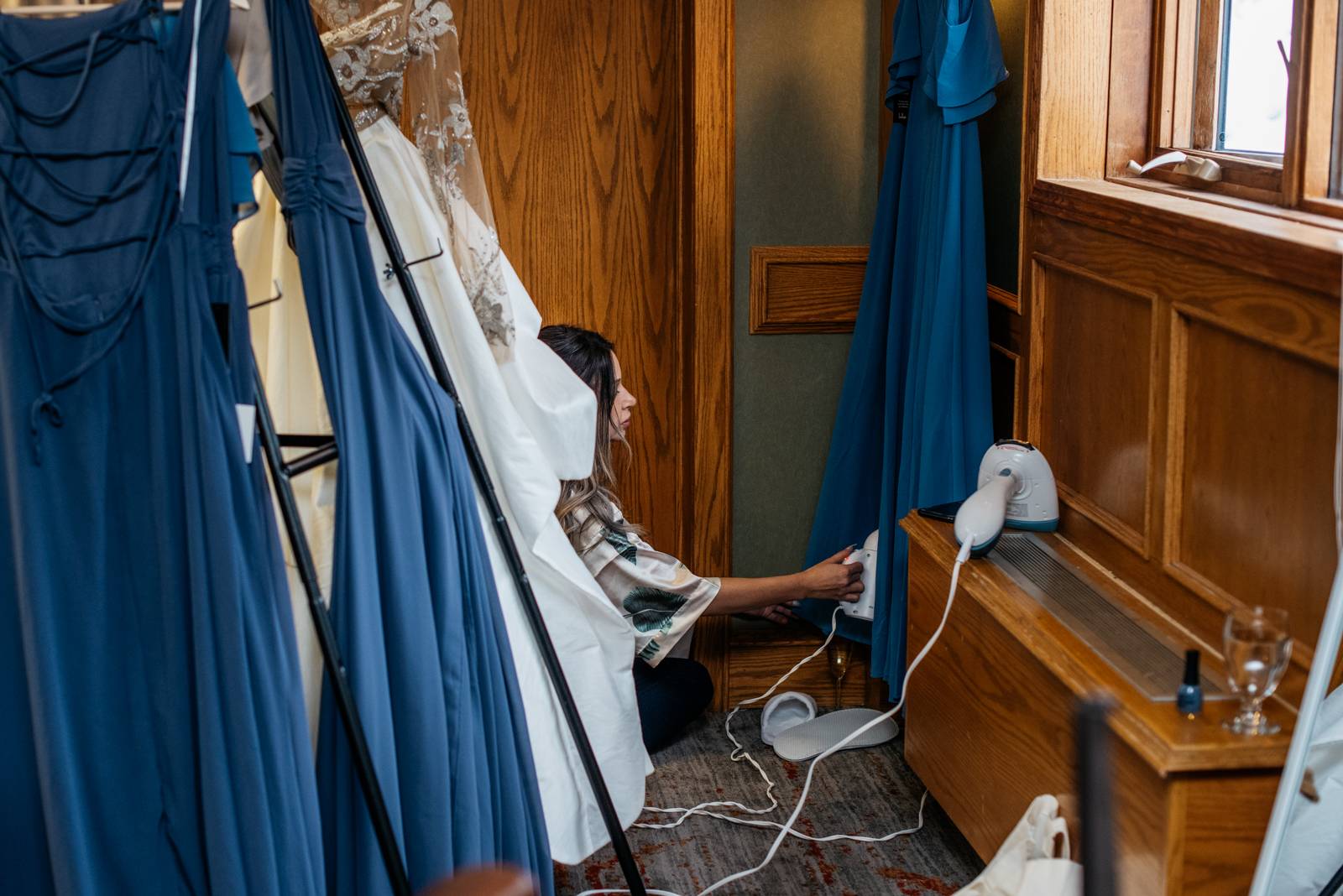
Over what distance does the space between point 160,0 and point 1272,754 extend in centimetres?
161

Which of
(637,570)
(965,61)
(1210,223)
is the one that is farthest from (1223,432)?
(637,570)

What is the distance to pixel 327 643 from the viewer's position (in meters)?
1.78

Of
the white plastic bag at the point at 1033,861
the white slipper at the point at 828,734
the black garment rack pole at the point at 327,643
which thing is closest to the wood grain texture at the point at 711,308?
the white slipper at the point at 828,734

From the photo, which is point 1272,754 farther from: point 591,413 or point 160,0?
point 160,0

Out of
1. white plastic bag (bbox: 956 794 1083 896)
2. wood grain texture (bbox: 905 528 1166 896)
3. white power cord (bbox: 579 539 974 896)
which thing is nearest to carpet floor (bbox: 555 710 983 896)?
white power cord (bbox: 579 539 974 896)

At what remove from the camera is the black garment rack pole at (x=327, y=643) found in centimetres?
175

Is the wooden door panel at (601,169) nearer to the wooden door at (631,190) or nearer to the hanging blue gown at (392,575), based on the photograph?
the wooden door at (631,190)

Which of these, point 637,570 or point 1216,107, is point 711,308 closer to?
point 637,570

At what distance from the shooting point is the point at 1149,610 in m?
2.09

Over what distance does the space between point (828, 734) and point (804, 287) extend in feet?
3.21

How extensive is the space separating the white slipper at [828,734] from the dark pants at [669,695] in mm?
200

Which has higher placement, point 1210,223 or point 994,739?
point 1210,223

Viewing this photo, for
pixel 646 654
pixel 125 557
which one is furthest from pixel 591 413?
pixel 125 557

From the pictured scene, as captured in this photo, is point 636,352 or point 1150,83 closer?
point 1150,83
